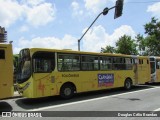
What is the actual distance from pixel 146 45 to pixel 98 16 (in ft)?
98.8

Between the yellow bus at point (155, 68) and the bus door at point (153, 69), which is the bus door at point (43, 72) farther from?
the yellow bus at point (155, 68)

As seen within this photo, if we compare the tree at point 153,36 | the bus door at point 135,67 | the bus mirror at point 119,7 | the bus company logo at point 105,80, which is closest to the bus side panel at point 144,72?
the bus door at point 135,67

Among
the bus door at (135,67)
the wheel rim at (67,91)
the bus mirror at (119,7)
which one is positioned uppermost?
the bus mirror at (119,7)

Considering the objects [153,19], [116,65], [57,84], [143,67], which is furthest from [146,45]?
[57,84]

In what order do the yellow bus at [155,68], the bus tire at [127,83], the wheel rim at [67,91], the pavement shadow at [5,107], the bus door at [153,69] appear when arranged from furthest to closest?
the yellow bus at [155,68], the bus door at [153,69], the bus tire at [127,83], the wheel rim at [67,91], the pavement shadow at [5,107]

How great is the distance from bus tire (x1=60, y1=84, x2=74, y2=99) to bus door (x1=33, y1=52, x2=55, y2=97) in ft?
2.80

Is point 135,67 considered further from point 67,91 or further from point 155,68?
point 67,91

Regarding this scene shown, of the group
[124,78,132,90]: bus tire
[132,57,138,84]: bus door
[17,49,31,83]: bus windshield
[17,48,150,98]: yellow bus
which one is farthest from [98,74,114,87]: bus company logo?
[17,49,31,83]: bus windshield

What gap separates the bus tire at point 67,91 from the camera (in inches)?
612

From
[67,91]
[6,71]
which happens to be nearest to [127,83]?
[67,91]

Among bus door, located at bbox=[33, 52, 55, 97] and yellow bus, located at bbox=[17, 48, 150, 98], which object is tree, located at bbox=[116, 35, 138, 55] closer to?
yellow bus, located at bbox=[17, 48, 150, 98]

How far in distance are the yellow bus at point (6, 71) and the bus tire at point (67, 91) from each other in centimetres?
318

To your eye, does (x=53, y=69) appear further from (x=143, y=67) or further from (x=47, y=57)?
(x=143, y=67)

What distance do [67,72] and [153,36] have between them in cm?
3604
